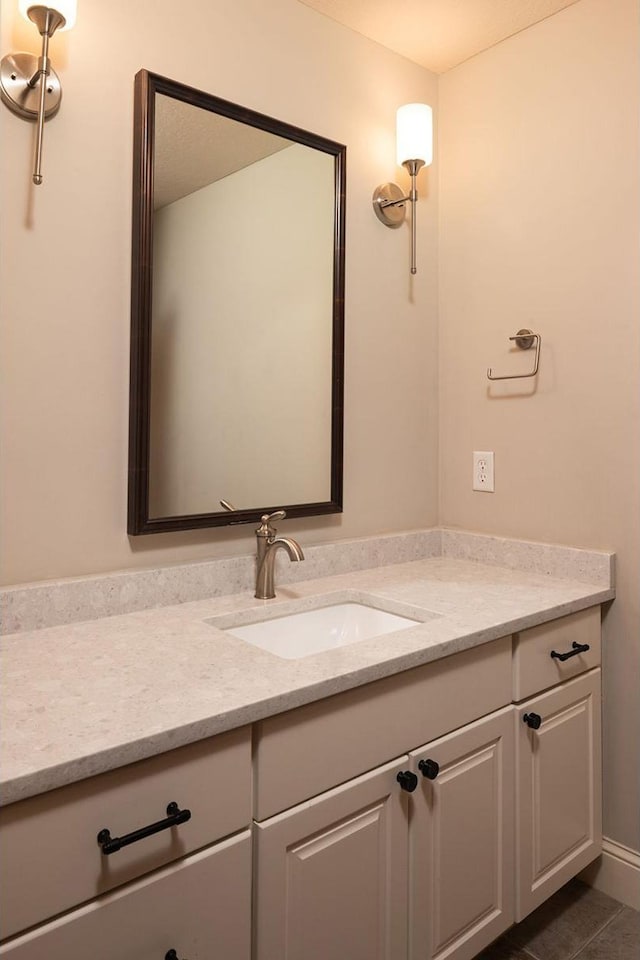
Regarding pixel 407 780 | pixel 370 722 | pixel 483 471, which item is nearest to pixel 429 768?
pixel 407 780

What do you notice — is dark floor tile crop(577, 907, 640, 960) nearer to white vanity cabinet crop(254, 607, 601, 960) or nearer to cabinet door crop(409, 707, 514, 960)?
white vanity cabinet crop(254, 607, 601, 960)

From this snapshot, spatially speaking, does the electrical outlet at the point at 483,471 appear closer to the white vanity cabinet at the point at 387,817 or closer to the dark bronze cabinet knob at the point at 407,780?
the white vanity cabinet at the point at 387,817

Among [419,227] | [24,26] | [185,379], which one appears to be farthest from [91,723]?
[419,227]

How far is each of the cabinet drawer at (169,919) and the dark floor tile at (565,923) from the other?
952 millimetres

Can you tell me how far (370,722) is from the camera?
3.72 ft

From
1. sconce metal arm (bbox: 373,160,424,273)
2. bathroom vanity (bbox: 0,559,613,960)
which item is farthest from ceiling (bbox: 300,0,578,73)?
bathroom vanity (bbox: 0,559,613,960)

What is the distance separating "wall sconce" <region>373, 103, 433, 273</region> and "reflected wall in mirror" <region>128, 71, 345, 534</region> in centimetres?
19

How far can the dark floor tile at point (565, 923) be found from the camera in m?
1.55

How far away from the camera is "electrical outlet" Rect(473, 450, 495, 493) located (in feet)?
6.47

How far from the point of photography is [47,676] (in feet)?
3.38

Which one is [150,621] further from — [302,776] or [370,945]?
[370,945]

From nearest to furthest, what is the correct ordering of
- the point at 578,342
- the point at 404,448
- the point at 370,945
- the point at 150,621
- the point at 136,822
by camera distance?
the point at 136,822 → the point at 370,945 → the point at 150,621 → the point at 578,342 → the point at 404,448

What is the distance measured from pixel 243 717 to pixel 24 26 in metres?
1.33

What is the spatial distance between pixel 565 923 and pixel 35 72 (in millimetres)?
2250
